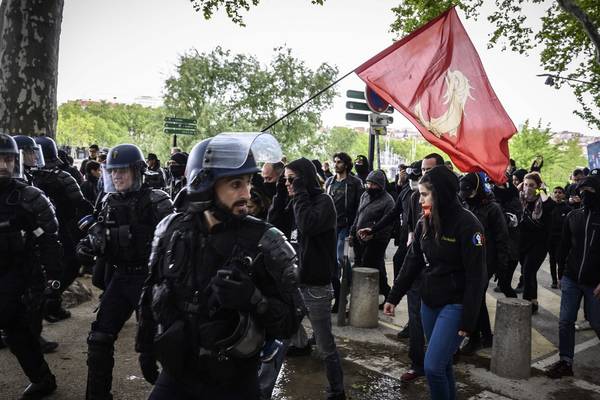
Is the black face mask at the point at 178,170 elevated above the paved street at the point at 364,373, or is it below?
above

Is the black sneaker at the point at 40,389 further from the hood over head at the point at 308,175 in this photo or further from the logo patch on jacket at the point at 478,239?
the logo patch on jacket at the point at 478,239

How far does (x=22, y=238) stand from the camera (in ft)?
12.2

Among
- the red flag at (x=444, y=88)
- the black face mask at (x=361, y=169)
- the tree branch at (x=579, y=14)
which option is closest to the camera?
the red flag at (x=444, y=88)

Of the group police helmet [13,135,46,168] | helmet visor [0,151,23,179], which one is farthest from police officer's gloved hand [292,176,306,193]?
police helmet [13,135,46,168]

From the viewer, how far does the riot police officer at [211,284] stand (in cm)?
205

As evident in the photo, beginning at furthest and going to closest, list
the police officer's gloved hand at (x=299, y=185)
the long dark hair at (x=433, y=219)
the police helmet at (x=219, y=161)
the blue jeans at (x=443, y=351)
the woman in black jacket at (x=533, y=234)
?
the woman in black jacket at (x=533, y=234) → the police officer's gloved hand at (x=299, y=185) → the long dark hair at (x=433, y=219) → the blue jeans at (x=443, y=351) → the police helmet at (x=219, y=161)

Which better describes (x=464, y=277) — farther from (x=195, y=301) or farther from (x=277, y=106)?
(x=277, y=106)

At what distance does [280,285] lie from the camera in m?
2.17

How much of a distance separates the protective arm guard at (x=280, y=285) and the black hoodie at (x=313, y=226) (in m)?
1.90

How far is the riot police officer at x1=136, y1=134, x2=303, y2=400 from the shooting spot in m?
2.05

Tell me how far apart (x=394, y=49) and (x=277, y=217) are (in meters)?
2.17

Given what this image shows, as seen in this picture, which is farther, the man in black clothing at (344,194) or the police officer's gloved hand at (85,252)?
the man in black clothing at (344,194)

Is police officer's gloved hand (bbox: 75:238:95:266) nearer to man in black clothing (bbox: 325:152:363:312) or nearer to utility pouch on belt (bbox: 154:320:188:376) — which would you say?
utility pouch on belt (bbox: 154:320:188:376)

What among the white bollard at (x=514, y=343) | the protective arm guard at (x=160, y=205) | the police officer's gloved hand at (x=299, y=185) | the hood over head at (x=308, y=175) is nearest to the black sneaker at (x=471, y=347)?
the white bollard at (x=514, y=343)
